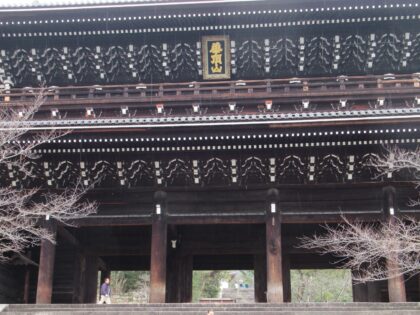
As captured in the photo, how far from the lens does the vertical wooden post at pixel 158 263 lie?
43.2 feet


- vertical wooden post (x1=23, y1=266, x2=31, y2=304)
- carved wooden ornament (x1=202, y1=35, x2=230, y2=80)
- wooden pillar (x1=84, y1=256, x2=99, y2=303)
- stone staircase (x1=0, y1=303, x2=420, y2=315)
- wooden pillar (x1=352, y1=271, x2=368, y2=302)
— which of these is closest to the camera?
stone staircase (x1=0, y1=303, x2=420, y2=315)

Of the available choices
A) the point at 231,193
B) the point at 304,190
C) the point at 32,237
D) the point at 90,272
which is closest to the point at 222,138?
the point at 231,193

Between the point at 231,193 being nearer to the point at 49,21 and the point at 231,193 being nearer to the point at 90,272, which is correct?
the point at 90,272

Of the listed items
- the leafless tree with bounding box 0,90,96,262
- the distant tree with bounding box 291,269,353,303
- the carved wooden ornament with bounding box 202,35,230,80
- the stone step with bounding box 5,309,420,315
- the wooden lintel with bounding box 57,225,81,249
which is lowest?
the stone step with bounding box 5,309,420,315

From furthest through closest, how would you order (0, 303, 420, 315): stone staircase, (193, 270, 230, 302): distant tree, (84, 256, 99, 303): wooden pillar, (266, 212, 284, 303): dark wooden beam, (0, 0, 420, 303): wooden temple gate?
(193, 270, 230, 302): distant tree < (84, 256, 99, 303): wooden pillar < (266, 212, 284, 303): dark wooden beam < (0, 0, 420, 303): wooden temple gate < (0, 303, 420, 315): stone staircase

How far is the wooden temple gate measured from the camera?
12836mm

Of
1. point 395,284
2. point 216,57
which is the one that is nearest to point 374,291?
point 395,284

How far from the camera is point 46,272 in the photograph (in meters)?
13.6

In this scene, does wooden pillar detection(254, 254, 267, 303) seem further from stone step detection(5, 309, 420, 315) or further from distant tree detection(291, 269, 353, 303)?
distant tree detection(291, 269, 353, 303)

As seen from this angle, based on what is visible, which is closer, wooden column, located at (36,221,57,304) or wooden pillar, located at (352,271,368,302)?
wooden column, located at (36,221,57,304)

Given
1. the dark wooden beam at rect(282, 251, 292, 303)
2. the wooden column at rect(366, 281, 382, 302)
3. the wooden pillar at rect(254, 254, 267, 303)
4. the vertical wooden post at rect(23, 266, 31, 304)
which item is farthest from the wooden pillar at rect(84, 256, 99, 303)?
the wooden column at rect(366, 281, 382, 302)

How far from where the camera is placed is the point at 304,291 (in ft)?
119

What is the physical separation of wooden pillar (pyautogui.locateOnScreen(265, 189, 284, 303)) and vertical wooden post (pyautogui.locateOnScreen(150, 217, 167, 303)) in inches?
110

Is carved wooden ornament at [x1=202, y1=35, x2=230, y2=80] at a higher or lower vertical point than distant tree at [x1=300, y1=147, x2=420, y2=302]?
higher
